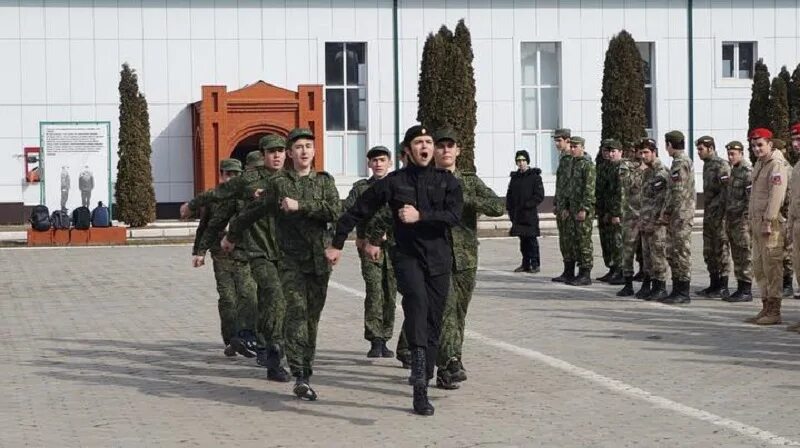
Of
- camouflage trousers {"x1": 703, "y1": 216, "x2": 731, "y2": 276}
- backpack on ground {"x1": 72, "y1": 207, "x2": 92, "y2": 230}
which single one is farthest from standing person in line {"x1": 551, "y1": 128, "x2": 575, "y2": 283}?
backpack on ground {"x1": 72, "y1": 207, "x2": 92, "y2": 230}

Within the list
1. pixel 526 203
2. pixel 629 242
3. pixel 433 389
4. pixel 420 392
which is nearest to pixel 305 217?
pixel 433 389

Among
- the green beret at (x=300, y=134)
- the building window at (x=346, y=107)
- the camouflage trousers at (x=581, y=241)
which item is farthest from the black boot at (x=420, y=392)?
the building window at (x=346, y=107)

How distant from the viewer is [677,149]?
17547mm

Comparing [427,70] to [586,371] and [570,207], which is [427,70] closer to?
[570,207]

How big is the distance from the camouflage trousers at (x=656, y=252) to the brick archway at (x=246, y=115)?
2258 centimetres

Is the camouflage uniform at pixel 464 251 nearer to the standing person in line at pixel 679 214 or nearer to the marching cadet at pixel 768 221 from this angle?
the marching cadet at pixel 768 221

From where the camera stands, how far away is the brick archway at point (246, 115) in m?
39.6

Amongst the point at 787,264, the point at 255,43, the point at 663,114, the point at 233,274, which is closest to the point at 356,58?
the point at 255,43

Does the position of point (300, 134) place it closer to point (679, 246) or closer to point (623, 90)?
point (679, 246)

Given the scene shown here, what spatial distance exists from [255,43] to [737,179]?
2668 centimetres

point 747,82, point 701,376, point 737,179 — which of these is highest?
point 747,82

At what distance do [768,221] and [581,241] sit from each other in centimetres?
527

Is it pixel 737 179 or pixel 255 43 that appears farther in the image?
pixel 255 43

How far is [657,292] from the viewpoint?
18125mm
